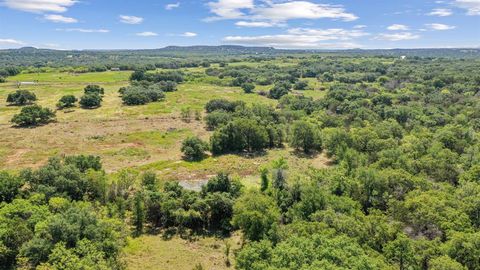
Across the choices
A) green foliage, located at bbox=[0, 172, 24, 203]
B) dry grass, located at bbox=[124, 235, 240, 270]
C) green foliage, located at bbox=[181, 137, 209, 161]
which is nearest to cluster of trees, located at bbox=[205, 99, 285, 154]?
green foliage, located at bbox=[181, 137, 209, 161]

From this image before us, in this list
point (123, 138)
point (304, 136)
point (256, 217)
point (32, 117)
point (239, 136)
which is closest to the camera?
point (256, 217)

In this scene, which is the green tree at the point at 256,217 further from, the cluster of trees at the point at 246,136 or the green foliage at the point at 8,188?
the cluster of trees at the point at 246,136

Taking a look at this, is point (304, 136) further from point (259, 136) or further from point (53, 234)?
point (53, 234)

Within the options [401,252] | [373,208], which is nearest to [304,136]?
[373,208]

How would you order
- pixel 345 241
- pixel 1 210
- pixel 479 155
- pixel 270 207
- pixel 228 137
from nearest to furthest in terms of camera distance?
pixel 345 241, pixel 1 210, pixel 270 207, pixel 479 155, pixel 228 137

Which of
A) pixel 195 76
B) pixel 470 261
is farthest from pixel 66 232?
pixel 195 76

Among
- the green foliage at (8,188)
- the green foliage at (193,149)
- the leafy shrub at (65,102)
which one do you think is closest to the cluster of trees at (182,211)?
the green foliage at (8,188)

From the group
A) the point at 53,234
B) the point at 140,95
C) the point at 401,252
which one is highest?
the point at 140,95

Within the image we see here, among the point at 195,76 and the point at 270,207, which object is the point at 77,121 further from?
the point at 195,76
